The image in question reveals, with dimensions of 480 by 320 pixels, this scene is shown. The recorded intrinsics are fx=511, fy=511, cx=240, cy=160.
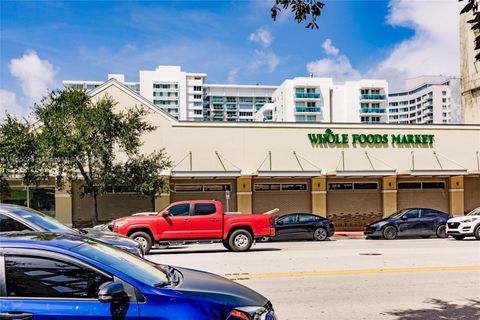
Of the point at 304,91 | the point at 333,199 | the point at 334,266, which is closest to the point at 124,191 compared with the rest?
the point at 333,199

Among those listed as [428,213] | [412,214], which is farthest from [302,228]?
[428,213]

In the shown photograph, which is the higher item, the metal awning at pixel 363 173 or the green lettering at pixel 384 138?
the green lettering at pixel 384 138

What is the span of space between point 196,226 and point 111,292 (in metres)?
12.7

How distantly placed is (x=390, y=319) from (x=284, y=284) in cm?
298

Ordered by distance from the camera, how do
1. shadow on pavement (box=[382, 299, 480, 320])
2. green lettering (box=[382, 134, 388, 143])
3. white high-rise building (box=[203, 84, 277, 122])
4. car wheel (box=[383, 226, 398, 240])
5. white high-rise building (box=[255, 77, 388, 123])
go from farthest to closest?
white high-rise building (box=[203, 84, 277, 122]) < white high-rise building (box=[255, 77, 388, 123]) < green lettering (box=[382, 134, 388, 143]) < car wheel (box=[383, 226, 398, 240]) < shadow on pavement (box=[382, 299, 480, 320])

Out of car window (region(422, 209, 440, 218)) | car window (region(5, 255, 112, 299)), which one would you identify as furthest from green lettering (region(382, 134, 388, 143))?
car window (region(5, 255, 112, 299))

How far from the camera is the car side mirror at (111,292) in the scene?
4.00 m

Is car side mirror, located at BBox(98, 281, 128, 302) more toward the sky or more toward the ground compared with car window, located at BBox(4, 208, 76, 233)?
more toward the ground

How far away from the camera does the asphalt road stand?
26.4ft

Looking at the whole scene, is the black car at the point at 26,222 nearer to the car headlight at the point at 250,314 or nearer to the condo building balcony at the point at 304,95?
the car headlight at the point at 250,314

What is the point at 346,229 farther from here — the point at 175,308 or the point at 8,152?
the point at 175,308

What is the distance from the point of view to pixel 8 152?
21312 millimetres

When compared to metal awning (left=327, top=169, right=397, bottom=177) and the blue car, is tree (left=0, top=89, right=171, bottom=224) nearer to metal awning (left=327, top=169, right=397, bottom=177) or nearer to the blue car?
metal awning (left=327, top=169, right=397, bottom=177)

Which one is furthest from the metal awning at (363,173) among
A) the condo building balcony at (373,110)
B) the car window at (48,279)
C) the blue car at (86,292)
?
the condo building balcony at (373,110)
